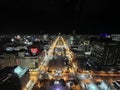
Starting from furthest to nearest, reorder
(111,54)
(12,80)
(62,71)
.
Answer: (111,54) → (62,71) → (12,80)

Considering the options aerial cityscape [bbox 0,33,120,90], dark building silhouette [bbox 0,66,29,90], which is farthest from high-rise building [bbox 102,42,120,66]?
dark building silhouette [bbox 0,66,29,90]

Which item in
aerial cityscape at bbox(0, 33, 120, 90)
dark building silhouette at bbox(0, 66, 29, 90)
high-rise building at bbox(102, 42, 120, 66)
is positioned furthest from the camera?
high-rise building at bbox(102, 42, 120, 66)

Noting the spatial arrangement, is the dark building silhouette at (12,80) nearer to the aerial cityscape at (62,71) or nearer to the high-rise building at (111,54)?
the aerial cityscape at (62,71)

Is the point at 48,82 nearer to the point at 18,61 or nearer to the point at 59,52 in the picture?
the point at 18,61

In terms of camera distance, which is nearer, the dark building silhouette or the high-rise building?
the dark building silhouette

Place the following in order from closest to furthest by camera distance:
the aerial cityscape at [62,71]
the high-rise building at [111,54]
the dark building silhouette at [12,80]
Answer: the dark building silhouette at [12,80] < the aerial cityscape at [62,71] < the high-rise building at [111,54]

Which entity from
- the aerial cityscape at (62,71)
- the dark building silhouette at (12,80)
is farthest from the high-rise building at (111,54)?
the dark building silhouette at (12,80)

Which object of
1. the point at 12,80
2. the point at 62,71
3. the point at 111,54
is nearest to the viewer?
the point at 12,80

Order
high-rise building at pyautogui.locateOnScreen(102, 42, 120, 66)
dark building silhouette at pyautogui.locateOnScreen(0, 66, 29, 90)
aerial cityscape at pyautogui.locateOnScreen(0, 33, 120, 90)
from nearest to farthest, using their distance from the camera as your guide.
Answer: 1. dark building silhouette at pyautogui.locateOnScreen(0, 66, 29, 90)
2. aerial cityscape at pyautogui.locateOnScreen(0, 33, 120, 90)
3. high-rise building at pyautogui.locateOnScreen(102, 42, 120, 66)

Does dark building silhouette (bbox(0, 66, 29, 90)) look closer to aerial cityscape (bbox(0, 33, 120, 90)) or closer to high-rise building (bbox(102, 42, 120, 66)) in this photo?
aerial cityscape (bbox(0, 33, 120, 90))

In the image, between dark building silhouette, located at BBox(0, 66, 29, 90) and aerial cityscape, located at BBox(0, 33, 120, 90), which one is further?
aerial cityscape, located at BBox(0, 33, 120, 90)

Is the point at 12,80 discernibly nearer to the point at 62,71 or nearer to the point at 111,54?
the point at 62,71

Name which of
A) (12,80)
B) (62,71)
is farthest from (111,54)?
(12,80)
